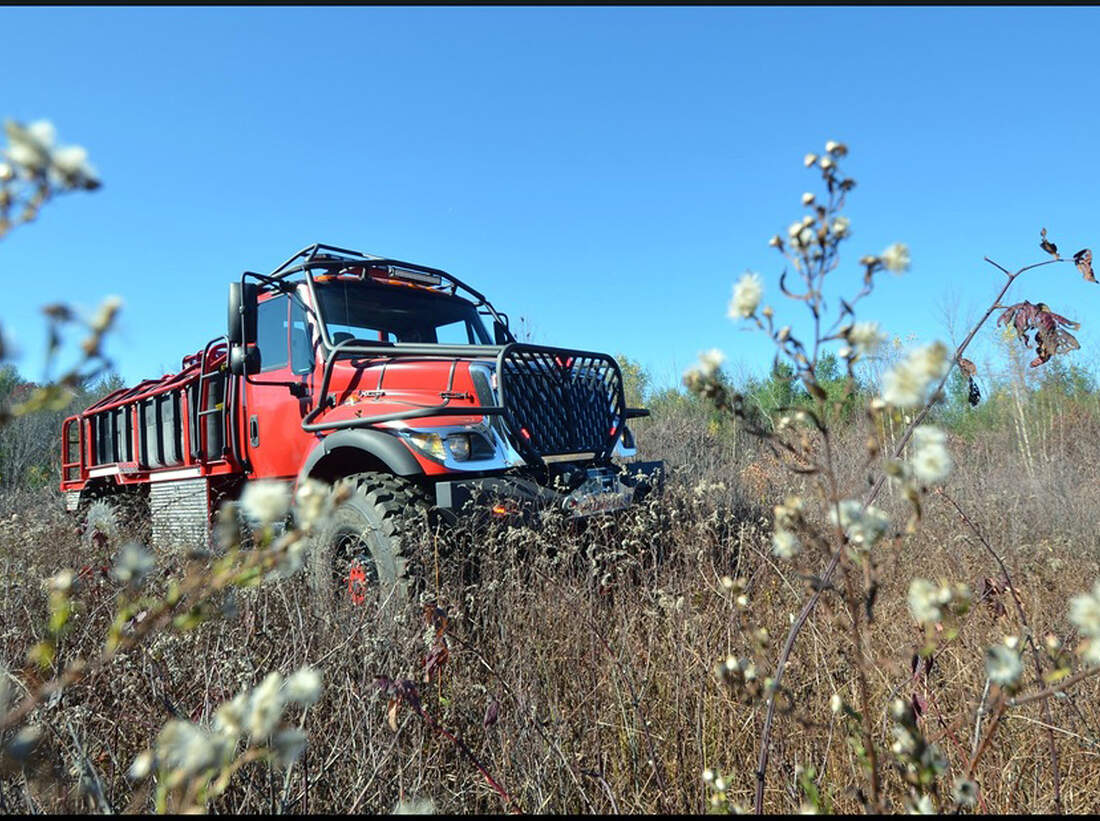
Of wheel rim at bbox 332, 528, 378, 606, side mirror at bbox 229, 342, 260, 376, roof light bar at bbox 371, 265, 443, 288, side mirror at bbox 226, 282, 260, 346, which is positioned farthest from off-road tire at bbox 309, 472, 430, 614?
roof light bar at bbox 371, 265, 443, 288

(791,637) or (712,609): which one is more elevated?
(791,637)

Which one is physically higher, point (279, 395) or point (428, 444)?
point (279, 395)

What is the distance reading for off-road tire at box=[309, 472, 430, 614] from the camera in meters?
3.52

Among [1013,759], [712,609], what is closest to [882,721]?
[1013,759]

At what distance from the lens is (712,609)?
10.7 ft

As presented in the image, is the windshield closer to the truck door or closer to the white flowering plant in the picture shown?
the truck door

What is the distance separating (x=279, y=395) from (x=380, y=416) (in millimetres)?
1524

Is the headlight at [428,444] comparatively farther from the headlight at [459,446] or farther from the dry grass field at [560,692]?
the dry grass field at [560,692]

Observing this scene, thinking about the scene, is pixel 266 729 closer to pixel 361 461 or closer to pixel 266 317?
pixel 361 461

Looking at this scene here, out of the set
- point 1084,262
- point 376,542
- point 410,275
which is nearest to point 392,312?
point 410,275

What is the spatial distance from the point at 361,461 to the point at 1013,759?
3751 mm

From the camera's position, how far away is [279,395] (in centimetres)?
520

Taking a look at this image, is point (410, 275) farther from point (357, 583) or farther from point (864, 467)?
point (864, 467)

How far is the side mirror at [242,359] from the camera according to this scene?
482 centimetres
